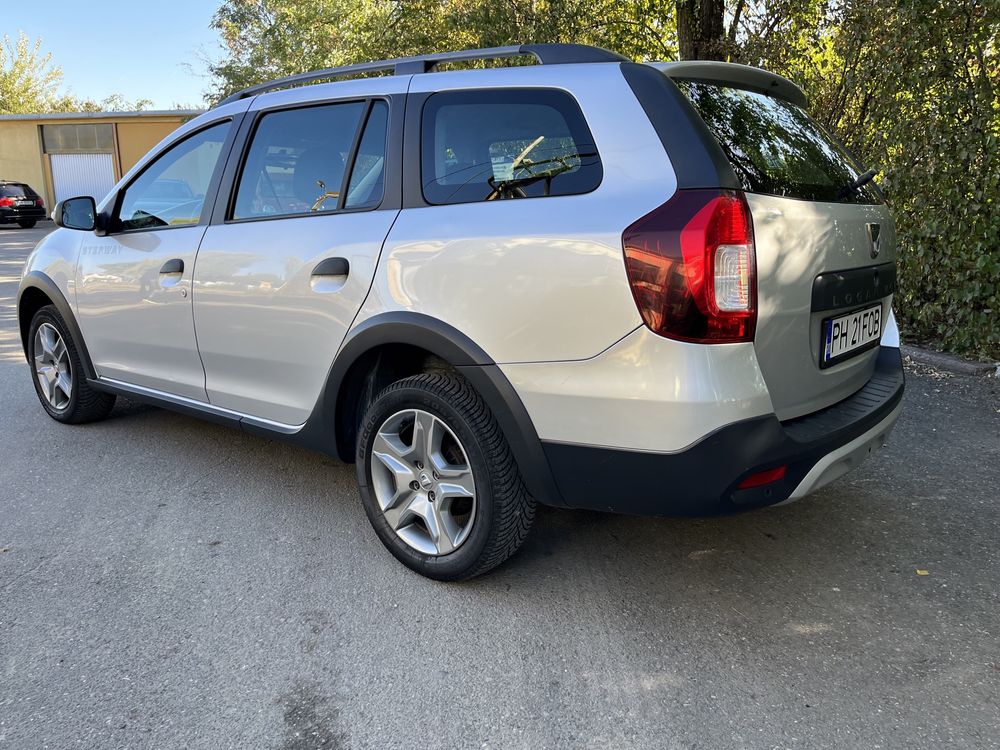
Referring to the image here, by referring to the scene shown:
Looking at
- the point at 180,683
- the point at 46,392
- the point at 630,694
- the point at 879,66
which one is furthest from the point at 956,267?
the point at 46,392

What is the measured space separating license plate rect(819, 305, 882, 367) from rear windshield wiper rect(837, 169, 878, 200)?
42cm

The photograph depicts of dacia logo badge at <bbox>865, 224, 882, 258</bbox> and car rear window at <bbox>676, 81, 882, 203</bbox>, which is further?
dacia logo badge at <bbox>865, 224, 882, 258</bbox>

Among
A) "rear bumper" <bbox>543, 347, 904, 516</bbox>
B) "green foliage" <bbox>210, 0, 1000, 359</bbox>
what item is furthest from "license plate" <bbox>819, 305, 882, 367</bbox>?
"green foliage" <bbox>210, 0, 1000, 359</bbox>

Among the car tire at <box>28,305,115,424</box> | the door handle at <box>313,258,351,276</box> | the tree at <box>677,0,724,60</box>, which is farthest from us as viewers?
the tree at <box>677,0,724,60</box>

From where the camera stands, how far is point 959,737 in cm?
211

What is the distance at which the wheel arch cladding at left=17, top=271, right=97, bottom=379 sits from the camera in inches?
177

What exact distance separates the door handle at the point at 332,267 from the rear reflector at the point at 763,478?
1616 mm

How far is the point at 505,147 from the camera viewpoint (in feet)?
8.87

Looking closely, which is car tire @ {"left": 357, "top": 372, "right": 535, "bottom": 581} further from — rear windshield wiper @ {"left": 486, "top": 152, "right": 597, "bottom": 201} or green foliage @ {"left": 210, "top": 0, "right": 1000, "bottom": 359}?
green foliage @ {"left": 210, "top": 0, "right": 1000, "bottom": 359}

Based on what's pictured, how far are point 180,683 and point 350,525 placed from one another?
1.18 metres

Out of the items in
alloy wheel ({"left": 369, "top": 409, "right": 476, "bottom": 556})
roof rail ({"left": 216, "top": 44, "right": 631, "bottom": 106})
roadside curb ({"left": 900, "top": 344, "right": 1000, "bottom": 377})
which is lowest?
roadside curb ({"left": 900, "top": 344, "right": 1000, "bottom": 377})

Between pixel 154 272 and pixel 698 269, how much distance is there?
2.78m

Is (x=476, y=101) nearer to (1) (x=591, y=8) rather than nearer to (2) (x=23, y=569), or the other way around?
(2) (x=23, y=569)

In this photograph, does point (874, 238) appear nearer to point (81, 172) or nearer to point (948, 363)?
point (948, 363)
